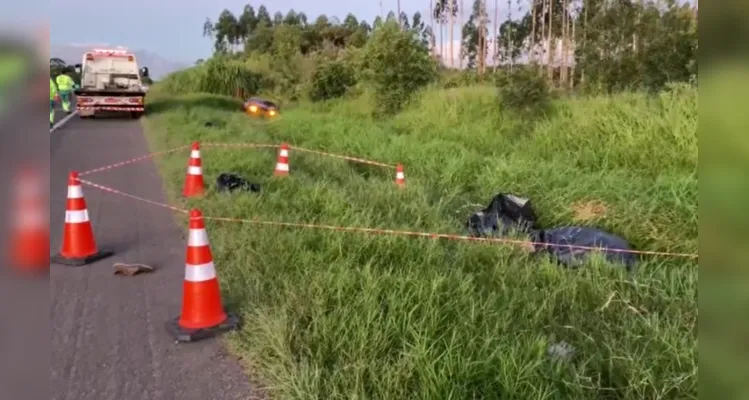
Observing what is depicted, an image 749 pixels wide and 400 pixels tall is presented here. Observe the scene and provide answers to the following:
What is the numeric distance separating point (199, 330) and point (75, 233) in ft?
7.05

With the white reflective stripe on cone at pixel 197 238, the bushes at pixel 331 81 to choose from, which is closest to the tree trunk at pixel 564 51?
the bushes at pixel 331 81

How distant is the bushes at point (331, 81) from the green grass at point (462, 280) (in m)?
16.6

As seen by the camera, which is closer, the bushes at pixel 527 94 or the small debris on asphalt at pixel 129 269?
the small debris on asphalt at pixel 129 269

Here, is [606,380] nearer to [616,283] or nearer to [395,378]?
[395,378]

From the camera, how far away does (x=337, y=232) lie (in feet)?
16.7

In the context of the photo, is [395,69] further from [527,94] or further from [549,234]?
[549,234]

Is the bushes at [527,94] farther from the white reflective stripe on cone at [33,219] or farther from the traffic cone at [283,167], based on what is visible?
the white reflective stripe on cone at [33,219]

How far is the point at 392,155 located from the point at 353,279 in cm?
678

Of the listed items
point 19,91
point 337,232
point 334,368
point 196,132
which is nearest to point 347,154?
point 196,132

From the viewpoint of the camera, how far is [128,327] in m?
3.79

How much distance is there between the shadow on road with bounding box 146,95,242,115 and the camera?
23.4 meters

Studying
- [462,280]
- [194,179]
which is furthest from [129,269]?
[462,280]

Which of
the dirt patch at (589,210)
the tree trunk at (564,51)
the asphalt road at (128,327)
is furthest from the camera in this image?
the tree trunk at (564,51)

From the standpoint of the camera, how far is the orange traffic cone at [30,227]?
3.50 ft
